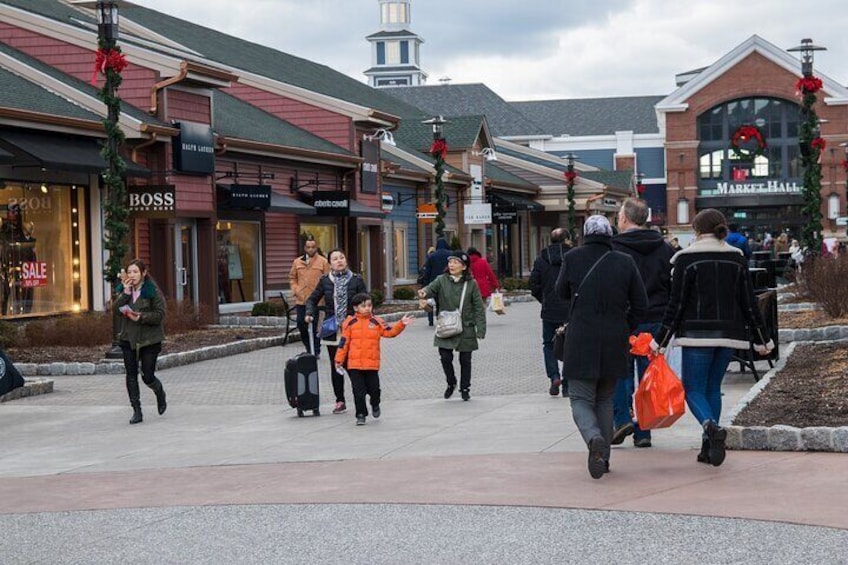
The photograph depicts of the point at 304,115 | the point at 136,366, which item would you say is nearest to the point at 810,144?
the point at 304,115

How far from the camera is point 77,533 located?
8.20 metres

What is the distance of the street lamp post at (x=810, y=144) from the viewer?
26938 mm

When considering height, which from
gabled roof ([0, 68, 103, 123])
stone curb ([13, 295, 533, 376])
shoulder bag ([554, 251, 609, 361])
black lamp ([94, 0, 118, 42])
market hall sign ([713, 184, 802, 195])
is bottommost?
stone curb ([13, 295, 533, 376])

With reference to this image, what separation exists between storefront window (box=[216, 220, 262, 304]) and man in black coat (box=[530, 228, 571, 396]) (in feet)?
52.3

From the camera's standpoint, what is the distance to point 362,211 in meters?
36.0

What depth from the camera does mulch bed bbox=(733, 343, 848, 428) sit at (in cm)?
1095

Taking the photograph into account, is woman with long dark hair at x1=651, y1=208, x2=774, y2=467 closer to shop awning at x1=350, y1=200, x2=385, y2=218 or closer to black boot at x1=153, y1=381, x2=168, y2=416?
black boot at x1=153, y1=381, x2=168, y2=416

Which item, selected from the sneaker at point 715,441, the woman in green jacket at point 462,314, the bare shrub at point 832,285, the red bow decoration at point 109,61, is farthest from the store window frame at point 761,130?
the sneaker at point 715,441

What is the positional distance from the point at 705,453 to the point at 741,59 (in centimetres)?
8340

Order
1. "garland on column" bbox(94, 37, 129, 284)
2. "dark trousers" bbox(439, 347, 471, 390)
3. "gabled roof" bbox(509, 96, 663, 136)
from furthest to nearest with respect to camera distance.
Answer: "gabled roof" bbox(509, 96, 663, 136) → "garland on column" bbox(94, 37, 129, 284) → "dark trousers" bbox(439, 347, 471, 390)

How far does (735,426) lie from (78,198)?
18.0 metres

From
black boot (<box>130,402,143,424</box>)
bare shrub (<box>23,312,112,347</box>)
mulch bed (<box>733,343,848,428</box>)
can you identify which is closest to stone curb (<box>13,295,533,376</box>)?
bare shrub (<box>23,312,112,347</box>)

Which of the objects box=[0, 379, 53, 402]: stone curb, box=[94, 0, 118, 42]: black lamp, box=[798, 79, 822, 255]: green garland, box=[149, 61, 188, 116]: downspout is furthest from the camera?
box=[798, 79, 822, 255]: green garland

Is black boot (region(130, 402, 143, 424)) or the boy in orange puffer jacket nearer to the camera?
the boy in orange puffer jacket
